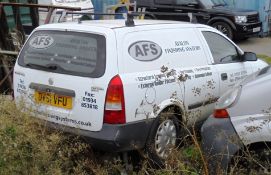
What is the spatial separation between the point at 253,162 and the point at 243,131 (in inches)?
11.1

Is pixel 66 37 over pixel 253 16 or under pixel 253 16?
over

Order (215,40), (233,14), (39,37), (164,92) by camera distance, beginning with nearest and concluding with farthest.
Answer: (164,92)
(39,37)
(215,40)
(233,14)

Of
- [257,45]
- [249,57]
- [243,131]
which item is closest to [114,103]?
[243,131]

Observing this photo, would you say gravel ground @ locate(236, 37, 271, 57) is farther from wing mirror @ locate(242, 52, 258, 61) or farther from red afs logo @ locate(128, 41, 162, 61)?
red afs logo @ locate(128, 41, 162, 61)

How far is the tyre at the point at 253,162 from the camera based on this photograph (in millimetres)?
3897

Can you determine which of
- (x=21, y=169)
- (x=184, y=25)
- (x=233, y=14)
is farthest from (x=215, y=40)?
(x=233, y=14)

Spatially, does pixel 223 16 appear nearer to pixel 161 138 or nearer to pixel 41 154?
pixel 161 138

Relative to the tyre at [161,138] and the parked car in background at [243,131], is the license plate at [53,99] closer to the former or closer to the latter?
the tyre at [161,138]

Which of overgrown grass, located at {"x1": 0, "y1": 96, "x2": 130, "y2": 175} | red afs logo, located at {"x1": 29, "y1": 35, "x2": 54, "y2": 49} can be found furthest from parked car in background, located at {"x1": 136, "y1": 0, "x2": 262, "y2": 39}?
overgrown grass, located at {"x1": 0, "y1": 96, "x2": 130, "y2": 175}

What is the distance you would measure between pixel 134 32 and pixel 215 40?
162 cm

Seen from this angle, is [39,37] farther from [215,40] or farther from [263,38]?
[263,38]

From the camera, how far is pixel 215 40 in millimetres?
6293

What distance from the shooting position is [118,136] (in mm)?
4652

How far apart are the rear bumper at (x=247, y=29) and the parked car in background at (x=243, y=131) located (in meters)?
11.1
